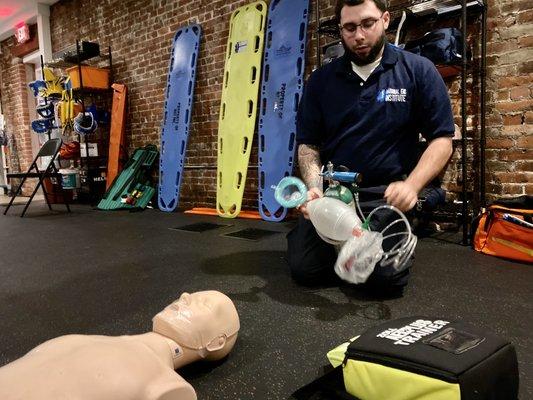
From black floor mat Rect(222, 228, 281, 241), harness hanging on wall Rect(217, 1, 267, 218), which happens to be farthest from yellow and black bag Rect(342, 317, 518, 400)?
harness hanging on wall Rect(217, 1, 267, 218)

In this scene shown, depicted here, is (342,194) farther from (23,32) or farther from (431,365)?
(23,32)

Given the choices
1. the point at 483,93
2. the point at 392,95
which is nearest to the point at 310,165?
the point at 392,95

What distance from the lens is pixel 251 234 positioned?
2883 millimetres

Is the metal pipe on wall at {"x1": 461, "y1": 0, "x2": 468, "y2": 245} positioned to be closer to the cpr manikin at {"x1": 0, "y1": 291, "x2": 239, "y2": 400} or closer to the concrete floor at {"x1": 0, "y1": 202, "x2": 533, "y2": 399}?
the concrete floor at {"x1": 0, "y1": 202, "x2": 533, "y2": 399}

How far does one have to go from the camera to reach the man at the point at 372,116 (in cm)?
157

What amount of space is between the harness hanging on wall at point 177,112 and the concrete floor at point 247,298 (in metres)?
1.51

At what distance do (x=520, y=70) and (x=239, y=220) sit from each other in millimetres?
2232

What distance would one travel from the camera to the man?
1573 mm

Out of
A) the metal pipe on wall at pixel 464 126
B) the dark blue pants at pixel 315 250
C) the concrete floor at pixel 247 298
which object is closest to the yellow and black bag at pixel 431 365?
the concrete floor at pixel 247 298

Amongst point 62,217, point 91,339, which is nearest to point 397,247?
point 91,339

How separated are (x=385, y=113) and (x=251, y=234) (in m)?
1.47

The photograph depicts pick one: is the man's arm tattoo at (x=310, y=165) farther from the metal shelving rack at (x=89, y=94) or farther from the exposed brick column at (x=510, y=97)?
the metal shelving rack at (x=89, y=94)

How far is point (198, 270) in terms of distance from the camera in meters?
2.04

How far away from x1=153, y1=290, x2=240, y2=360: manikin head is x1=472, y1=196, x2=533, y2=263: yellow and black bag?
1.61 metres
